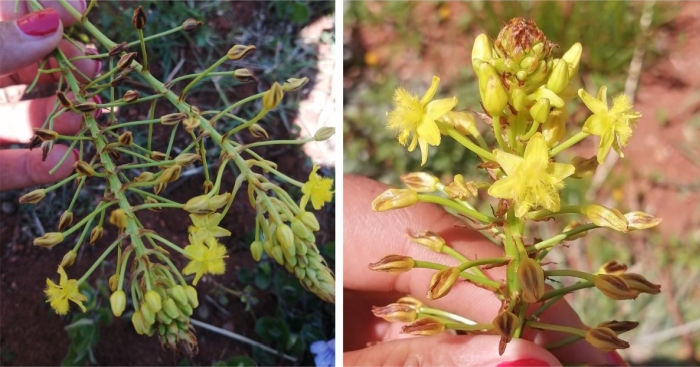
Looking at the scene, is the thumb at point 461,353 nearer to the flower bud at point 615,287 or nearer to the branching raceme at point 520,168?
the branching raceme at point 520,168

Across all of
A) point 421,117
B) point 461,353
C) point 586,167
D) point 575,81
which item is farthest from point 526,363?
point 575,81

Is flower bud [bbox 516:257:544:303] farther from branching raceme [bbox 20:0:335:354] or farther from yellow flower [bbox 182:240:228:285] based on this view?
yellow flower [bbox 182:240:228:285]

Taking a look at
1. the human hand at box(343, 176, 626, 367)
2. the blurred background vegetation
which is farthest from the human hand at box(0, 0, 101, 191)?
the blurred background vegetation

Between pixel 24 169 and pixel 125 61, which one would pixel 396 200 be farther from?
pixel 24 169

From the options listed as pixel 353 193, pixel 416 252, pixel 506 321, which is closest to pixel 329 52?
pixel 353 193

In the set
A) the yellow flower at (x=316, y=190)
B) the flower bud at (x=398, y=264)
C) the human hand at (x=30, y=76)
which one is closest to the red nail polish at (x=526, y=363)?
the flower bud at (x=398, y=264)

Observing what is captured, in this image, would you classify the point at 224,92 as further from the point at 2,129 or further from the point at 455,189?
the point at 455,189
